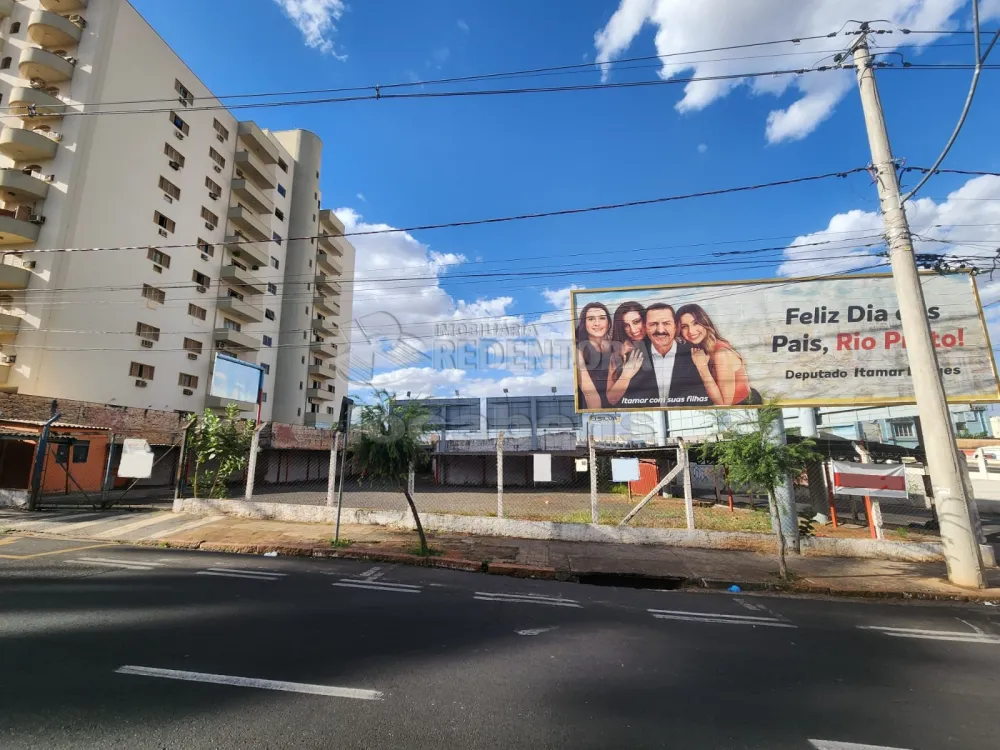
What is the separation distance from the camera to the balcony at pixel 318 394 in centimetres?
4868

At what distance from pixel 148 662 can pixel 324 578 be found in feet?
12.2

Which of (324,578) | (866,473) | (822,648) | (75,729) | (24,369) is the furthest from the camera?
(24,369)

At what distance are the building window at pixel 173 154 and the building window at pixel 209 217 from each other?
323cm

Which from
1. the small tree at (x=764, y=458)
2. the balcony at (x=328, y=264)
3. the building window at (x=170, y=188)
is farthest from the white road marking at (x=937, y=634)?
the balcony at (x=328, y=264)

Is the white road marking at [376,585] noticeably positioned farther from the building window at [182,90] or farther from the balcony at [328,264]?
the balcony at [328,264]

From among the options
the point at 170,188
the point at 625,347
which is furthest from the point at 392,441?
the point at 170,188

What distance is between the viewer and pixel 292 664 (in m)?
3.95

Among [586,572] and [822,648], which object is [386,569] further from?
[822,648]

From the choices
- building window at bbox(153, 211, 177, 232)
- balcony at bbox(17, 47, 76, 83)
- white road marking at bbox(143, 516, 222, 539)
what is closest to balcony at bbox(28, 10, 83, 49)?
balcony at bbox(17, 47, 76, 83)

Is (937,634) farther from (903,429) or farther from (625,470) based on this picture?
(903,429)

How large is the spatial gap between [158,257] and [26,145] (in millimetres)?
7505

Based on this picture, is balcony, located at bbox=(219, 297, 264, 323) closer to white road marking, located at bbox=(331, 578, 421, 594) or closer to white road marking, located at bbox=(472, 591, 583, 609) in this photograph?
white road marking, located at bbox=(331, 578, 421, 594)

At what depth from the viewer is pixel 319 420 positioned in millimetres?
49406

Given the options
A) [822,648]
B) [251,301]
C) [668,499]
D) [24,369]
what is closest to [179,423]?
[24,369]
